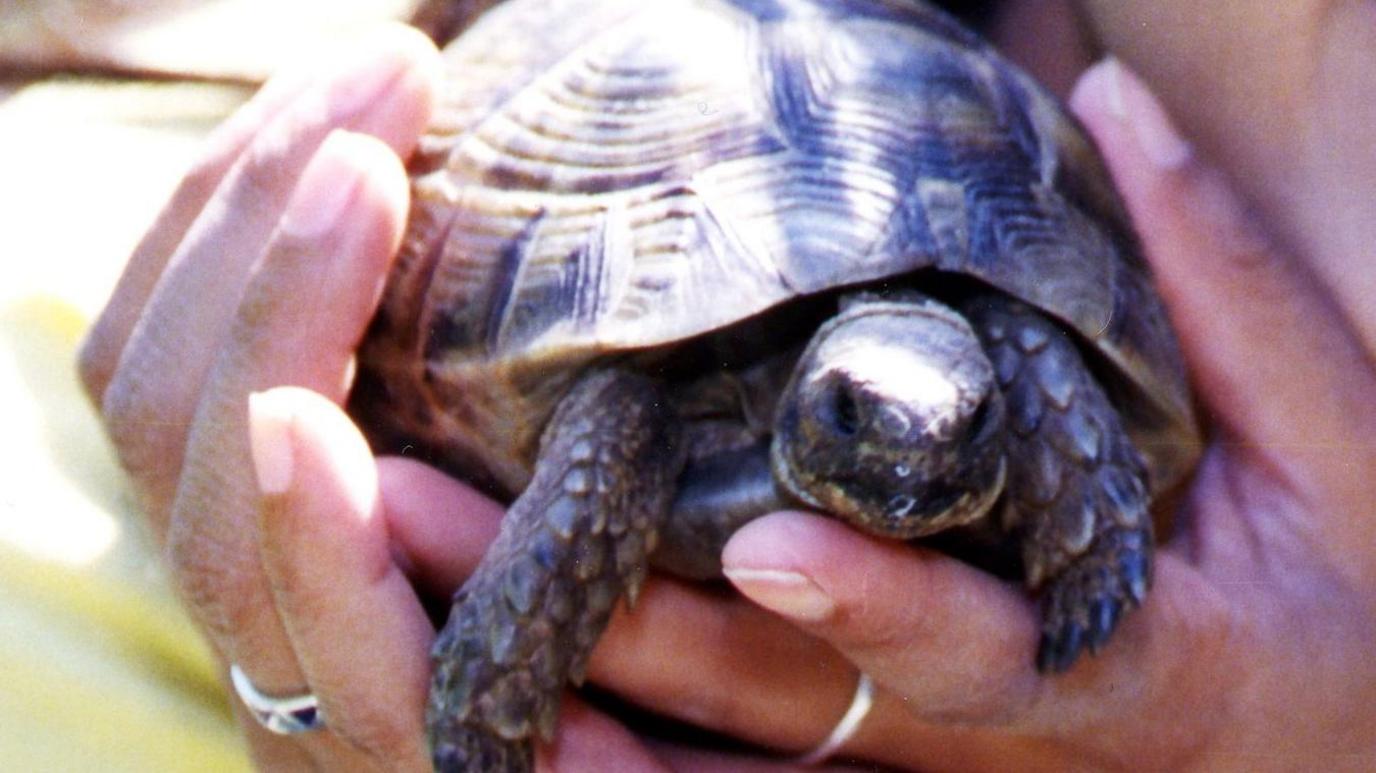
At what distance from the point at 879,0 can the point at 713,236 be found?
384 mm

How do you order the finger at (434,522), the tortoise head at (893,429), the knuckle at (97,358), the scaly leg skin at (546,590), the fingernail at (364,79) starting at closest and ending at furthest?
the tortoise head at (893,429) < the scaly leg skin at (546,590) < the finger at (434,522) < the fingernail at (364,79) < the knuckle at (97,358)

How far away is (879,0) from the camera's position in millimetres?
1212

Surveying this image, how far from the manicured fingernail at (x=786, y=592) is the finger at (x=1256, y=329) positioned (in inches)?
21.6

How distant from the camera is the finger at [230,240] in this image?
1178 mm

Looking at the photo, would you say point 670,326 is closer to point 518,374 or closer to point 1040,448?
point 518,374

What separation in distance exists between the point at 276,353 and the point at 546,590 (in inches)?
13.3

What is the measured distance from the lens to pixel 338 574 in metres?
1.00

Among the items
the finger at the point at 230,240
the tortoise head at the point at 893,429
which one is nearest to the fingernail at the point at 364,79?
the finger at the point at 230,240

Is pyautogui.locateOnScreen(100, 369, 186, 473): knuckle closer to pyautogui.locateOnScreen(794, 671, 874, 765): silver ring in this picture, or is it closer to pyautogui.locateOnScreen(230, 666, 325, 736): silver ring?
pyautogui.locateOnScreen(230, 666, 325, 736): silver ring

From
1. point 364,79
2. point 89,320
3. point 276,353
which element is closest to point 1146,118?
point 364,79

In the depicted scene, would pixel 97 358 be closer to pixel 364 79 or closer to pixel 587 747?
pixel 364 79

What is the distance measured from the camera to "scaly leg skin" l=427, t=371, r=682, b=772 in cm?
95

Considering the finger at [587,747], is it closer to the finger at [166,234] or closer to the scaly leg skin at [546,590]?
the scaly leg skin at [546,590]

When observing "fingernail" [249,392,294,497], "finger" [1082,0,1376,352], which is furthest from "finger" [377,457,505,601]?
"finger" [1082,0,1376,352]
